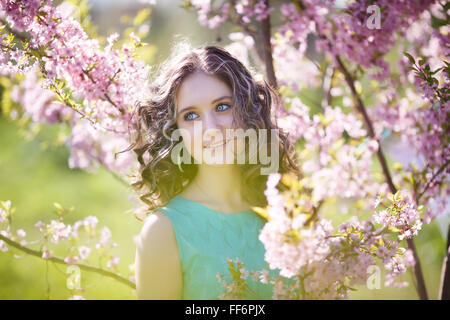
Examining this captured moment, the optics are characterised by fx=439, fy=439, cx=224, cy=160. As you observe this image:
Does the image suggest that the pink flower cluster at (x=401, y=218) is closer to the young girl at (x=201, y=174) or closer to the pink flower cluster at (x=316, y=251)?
the pink flower cluster at (x=316, y=251)

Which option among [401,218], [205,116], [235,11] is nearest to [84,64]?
[205,116]

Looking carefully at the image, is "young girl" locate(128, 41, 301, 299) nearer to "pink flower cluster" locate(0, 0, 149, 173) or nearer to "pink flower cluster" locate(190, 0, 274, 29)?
"pink flower cluster" locate(0, 0, 149, 173)

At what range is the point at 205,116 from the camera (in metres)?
1.43

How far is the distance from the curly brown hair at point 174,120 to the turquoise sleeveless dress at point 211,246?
106 mm

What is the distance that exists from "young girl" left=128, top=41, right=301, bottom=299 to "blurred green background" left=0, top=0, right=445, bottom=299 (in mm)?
439

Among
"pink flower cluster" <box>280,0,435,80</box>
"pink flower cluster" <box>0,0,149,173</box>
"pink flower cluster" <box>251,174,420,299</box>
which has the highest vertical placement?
"pink flower cluster" <box>280,0,435,80</box>

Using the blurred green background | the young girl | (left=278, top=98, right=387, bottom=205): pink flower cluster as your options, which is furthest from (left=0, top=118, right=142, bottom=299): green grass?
the young girl

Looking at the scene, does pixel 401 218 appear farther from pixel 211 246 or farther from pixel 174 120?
pixel 174 120

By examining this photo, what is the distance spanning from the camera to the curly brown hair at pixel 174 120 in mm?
1521

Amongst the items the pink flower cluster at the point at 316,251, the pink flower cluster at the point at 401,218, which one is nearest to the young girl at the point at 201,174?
the pink flower cluster at the point at 316,251

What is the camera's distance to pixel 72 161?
3066 mm

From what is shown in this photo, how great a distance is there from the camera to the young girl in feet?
4.36
